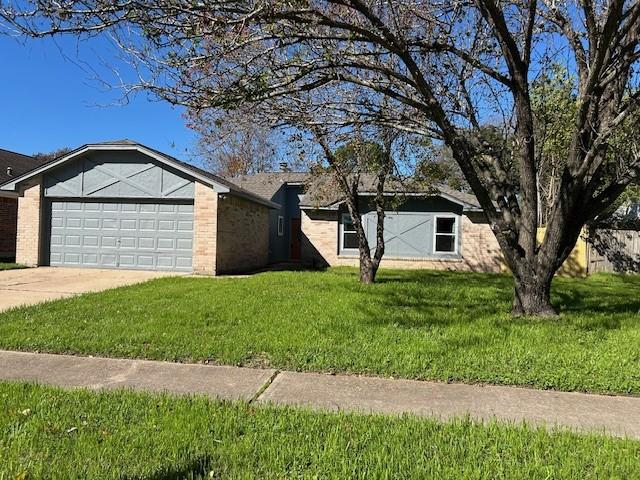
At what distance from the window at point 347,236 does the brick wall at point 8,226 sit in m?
13.3

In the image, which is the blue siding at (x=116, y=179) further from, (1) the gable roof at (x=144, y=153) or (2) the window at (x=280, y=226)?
(2) the window at (x=280, y=226)

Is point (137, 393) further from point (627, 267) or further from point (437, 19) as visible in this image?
point (627, 267)

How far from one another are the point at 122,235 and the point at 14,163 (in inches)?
426

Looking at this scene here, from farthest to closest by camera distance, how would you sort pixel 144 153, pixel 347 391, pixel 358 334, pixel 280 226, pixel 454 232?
pixel 280 226, pixel 454 232, pixel 144 153, pixel 358 334, pixel 347 391

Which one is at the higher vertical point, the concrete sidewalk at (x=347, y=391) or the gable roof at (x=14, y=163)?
the gable roof at (x=14, y=163)

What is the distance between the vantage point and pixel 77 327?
6.75 m

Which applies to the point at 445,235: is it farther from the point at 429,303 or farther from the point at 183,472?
the point at 183,472

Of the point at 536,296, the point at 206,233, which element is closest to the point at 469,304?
the point at 536,296

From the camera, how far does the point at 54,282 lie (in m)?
12.1

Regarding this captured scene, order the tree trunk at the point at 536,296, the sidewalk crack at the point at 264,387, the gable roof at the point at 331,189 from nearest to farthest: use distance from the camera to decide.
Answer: the sidewalk crack at the point at 264,387, the tree trunk at the point at 536,296, the gable roof at the point at 331,189

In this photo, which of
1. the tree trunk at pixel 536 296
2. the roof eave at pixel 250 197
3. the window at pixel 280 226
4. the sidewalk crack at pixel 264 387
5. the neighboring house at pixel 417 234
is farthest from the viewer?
the window at pixel 280 226

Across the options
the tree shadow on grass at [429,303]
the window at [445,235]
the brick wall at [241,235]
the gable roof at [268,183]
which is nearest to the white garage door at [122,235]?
the brick wall at [241,235]

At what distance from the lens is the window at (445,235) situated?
62.7 ft

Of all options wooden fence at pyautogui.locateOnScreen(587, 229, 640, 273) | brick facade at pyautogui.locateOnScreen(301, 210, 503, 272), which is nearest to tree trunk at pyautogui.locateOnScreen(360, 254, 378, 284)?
brick facade at pyautogui.locateOnScreen(301, 210, 503, 272)
